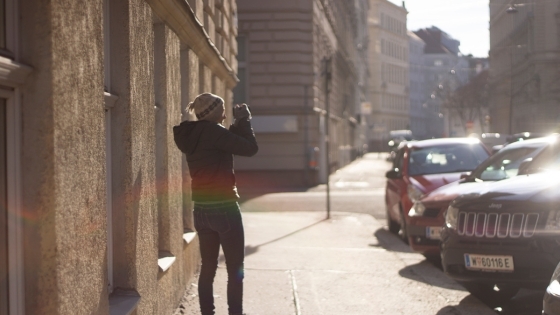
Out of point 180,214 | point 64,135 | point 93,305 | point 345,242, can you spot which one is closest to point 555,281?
point 93,305

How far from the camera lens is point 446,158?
618 inches

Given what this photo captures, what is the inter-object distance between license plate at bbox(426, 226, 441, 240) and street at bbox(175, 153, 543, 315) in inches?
14.5

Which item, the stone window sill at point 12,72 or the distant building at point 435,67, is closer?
the stone window sill at point 12,72

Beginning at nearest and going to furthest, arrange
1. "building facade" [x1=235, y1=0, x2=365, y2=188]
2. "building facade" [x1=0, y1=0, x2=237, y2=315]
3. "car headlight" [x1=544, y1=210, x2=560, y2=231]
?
1. "building facade" [x1=0, y1=0, x2=237, y2=315]
2. "car headlight" [x1=544, y1=210, x2=560, y2=231]
3. "building facade" [x1=235, y1=0, x2=365, y2=188]

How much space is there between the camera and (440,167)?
1551 centimetres

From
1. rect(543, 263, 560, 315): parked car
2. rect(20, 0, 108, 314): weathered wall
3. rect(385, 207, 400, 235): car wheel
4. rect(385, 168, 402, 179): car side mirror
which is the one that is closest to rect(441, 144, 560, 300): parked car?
rect(543, 263, 560, 315): parked car

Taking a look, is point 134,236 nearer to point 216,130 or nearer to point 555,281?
point 216,130

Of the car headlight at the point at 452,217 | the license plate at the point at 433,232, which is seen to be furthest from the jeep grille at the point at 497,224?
the license plate at the point at 433,232

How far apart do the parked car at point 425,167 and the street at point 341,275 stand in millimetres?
689

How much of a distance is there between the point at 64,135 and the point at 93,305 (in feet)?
3.21

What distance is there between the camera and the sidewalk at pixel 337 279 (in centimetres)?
885

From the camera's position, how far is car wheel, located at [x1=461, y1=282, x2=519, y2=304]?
30.1 feet

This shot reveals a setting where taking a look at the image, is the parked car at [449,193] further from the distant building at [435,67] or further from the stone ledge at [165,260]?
the distant building at [435,67]

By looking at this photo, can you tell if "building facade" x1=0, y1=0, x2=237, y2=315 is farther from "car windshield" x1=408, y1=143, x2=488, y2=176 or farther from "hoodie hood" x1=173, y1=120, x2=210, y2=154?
"car windshield" x1=408, y1=143, x2=488, y2=176
